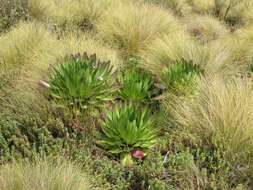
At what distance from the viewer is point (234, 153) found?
393 cm

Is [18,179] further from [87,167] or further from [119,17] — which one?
[119,17]

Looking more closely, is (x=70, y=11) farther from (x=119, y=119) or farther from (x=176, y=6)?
(x=119, y=119)

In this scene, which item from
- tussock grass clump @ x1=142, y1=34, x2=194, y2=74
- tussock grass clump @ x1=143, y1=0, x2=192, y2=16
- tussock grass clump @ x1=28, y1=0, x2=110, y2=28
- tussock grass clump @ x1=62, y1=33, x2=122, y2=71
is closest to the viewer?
tussock grass clump @ x1=62, y1=33, x2=122, y2=71

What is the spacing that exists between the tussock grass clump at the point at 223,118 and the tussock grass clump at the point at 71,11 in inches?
183

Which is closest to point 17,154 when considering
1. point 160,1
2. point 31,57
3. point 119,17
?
point 31,57

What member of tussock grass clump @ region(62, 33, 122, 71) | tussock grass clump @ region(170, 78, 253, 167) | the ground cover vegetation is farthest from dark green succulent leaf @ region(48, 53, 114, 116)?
tussock grass clump @ region(62, 33, 122, 71)

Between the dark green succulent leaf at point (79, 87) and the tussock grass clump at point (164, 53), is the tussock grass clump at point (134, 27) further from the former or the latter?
the dark green succulent leaf at point (79, 87)

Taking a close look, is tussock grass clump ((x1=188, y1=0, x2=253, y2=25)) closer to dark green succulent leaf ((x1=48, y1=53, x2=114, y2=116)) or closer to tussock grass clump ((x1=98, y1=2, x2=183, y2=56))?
tussock grass clump ((x1=98, y1=2, x2=183, y2=56))

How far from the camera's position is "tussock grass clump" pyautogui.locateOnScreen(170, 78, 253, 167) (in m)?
3.97

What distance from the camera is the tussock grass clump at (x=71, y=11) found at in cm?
890

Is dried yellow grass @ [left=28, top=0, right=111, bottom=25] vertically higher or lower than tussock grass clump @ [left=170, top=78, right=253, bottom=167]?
lower

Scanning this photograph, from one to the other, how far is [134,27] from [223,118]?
4.02m

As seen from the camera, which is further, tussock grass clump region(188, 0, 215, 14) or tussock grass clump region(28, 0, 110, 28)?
tussock grass clump region(188, 0, 215, 14)

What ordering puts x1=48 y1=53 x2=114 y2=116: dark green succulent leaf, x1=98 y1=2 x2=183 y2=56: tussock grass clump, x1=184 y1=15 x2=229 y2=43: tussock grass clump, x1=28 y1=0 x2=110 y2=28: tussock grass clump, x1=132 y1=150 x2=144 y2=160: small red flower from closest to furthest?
x1=132 y1=150 x2=144 y2=160: small red flower < x1=48 y1=53 x2=114 y2=116: dark green succulent leaf < x1=98 y1=2 x2=183 y2=56: tussock grass clump < x1=28 y1=0 x2=110 y2=28: tussock grass clump < x1=184 y1=15 x2=229 y2=43: tussock grass clump
